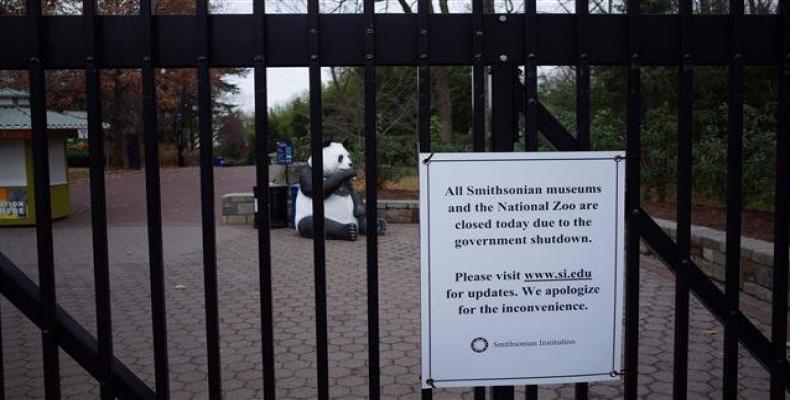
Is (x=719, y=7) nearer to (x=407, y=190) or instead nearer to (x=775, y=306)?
(x=407, y=190)

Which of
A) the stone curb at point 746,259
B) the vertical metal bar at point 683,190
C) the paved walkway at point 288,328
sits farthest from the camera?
the stone curb at point 746,259

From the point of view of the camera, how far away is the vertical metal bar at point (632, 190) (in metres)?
2.36

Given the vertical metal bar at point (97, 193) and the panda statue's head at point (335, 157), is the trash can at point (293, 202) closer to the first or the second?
the panda statue's head at point (335, 157)

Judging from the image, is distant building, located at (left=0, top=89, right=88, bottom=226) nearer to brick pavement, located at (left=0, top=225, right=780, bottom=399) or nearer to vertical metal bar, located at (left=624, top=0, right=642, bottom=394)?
brick pavement, located at (left=0, top=225, right=780, bottom=399)

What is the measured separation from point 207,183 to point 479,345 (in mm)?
1123

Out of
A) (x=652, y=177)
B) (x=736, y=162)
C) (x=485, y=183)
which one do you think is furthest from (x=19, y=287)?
(x=652, y=177)

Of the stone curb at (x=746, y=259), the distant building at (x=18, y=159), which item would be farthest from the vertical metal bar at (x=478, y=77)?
the distant building at (x=18, y=159)

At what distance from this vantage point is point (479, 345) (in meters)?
2.38

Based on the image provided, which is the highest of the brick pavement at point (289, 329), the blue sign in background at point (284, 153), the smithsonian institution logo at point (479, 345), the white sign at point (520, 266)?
the blue sign in background at point (284, 153)

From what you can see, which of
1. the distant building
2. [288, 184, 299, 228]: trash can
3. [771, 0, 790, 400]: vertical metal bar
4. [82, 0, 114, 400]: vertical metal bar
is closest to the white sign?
[771, 0, 790, 400]: vertical metal bar

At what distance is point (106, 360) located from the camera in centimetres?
242

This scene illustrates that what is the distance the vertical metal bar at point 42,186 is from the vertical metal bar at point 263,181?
0.73 meters

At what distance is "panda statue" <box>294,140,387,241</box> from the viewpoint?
37.8 feet

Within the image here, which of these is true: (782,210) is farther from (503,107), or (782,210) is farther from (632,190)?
(503,107)
